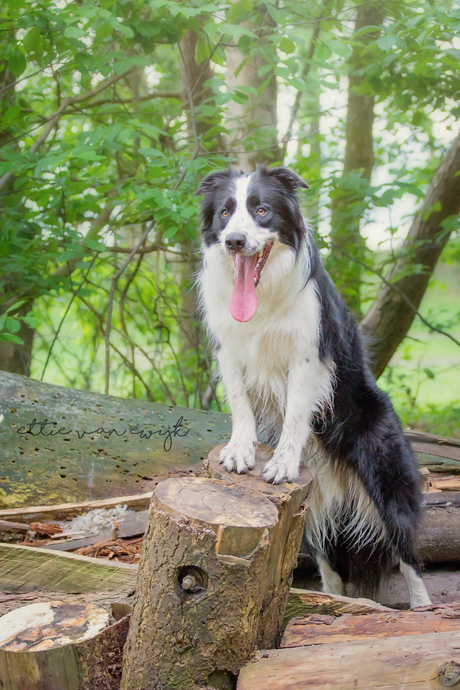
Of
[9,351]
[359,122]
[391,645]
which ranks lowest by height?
[391,645]

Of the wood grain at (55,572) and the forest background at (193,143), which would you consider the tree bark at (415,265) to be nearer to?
the forest background at (193,143)

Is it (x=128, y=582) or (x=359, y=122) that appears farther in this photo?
(x=359, y=122)

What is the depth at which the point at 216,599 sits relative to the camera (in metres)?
1.70

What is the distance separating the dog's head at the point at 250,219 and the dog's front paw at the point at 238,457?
0.57 meters

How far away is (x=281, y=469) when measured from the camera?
7.71 ft

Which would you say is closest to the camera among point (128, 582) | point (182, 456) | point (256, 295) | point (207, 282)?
point (128, 582)

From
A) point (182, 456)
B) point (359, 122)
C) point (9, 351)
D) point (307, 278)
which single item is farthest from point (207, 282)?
point (359, 122)

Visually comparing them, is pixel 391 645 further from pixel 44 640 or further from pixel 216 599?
pixel 44 640

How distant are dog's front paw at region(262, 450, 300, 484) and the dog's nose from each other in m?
0.91

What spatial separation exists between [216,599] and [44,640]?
0.57m

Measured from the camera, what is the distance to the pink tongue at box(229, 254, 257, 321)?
251 centimetres

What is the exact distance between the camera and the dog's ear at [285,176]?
8.76 feet

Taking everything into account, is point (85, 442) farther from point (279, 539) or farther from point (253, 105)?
point (253, 105)
